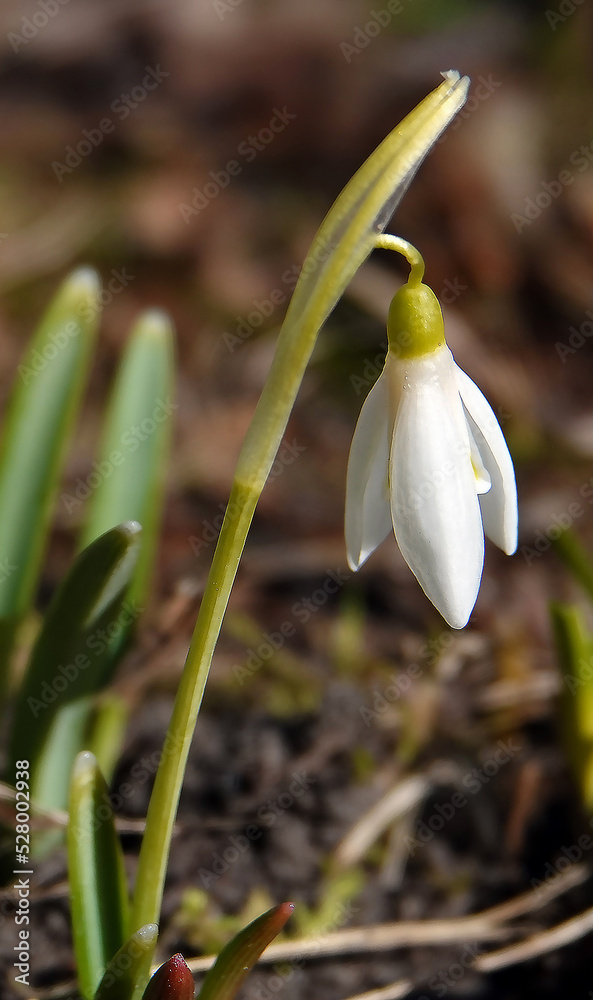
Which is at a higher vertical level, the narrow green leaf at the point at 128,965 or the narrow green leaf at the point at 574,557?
the narrow green leaf at the point at 574,557

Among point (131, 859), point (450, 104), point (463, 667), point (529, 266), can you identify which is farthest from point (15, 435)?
point (529, 266)

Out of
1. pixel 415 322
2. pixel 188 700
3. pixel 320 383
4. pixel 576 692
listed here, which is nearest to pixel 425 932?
pixel 576 692

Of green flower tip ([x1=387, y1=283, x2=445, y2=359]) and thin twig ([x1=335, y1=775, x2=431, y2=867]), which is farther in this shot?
thin twig ([x1=335, y1=775, x2=431, y2=867])

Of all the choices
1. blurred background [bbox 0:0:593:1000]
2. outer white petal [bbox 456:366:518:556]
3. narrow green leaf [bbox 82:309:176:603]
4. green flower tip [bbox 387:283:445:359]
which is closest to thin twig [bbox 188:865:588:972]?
blurred background [bbox 0:0:593:1000]

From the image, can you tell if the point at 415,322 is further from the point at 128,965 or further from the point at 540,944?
the point at 540,944

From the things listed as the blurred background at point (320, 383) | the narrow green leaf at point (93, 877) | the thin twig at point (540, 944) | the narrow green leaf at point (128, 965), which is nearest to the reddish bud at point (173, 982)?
the narrow green leaf at point (128, 965)

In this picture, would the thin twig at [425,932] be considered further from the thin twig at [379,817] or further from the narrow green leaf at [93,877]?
the narrow green leaf at [93,877]

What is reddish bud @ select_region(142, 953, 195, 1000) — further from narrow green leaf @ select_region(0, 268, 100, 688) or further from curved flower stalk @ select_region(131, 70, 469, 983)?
narrow green leaf @ select_region(0, 268, 100, 688)

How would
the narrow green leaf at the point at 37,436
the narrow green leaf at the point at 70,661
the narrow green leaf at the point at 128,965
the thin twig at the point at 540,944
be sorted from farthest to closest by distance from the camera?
A: the narrow green leaf at the point at 37,436 < the thin twig at the point at 540,944 < the narrow green leaf at the point at 70,661 < the narrow green leaf at the point at 128,965
